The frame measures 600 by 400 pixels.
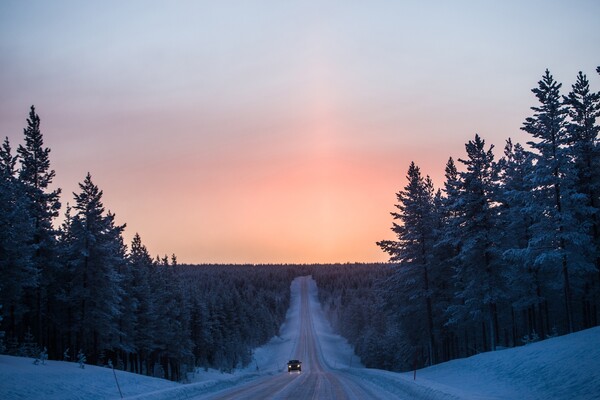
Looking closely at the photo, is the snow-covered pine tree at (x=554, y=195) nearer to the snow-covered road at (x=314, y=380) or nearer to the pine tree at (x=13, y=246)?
the snow-covered road at (x=314, y=380)

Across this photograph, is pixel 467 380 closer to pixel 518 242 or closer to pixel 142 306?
pixel 518 242

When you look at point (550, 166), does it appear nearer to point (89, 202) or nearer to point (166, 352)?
point (89, 202)

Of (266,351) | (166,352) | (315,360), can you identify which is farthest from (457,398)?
(266,351)

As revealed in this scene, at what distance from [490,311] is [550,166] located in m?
11.9

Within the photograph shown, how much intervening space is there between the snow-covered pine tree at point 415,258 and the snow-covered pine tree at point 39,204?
27774mm

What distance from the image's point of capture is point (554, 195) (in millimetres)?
35188

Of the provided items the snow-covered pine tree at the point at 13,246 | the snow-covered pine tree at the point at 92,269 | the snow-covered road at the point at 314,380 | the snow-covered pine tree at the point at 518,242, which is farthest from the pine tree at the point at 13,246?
the snow-covered pine tree at the point at 518,242

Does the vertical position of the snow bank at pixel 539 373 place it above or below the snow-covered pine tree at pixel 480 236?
below

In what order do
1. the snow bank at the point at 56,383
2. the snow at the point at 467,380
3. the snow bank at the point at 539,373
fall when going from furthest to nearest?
the snow bank at the point at 56,383, the snow at the point at 467,380, the snow bank at the point at 539,373

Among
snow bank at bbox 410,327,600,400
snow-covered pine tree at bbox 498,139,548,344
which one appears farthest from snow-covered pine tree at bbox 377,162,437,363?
snow bank at bbox 410,327,600,400

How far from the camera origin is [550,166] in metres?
33.1

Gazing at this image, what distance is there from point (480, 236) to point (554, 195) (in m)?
5.74

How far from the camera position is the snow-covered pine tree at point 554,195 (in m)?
32.5

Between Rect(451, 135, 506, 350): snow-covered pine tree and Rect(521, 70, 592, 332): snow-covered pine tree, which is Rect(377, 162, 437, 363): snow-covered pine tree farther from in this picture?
Rect(521, 70, 592, 332): snow-covered pine tree
